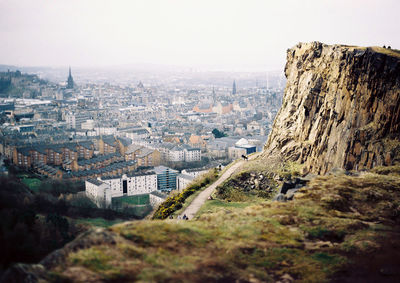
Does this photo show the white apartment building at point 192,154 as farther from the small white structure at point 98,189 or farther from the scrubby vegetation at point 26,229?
the scrubby vegetation at point 26,229

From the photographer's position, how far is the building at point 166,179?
2484 centimetres

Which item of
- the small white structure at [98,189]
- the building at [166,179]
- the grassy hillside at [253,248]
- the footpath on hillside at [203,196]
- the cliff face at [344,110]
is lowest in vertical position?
the building at [166,179]

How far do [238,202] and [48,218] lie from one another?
6.32 m

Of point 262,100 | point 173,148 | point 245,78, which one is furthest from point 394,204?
point 245,78

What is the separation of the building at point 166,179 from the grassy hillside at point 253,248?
16.9m

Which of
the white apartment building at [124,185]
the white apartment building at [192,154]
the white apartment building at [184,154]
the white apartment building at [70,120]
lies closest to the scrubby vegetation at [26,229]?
the white apartment building at [124,185]

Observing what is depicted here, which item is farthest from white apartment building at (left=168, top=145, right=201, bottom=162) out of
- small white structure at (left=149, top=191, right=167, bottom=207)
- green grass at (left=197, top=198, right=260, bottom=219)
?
green grass at (left=197, top=198, right=260, bottom=219)

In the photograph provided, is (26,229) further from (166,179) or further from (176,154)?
(176,154)

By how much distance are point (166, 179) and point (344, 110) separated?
14840 mm

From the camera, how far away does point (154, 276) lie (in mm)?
5043

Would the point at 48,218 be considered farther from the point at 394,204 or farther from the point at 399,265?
the point at 394,204

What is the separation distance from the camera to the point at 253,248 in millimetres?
6270

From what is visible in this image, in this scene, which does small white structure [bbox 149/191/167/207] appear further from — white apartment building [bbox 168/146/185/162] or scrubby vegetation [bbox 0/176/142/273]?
scrubby vegetation [bbox 0/176/142/273]

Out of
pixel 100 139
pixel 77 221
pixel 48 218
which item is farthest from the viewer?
pixel 100 139
